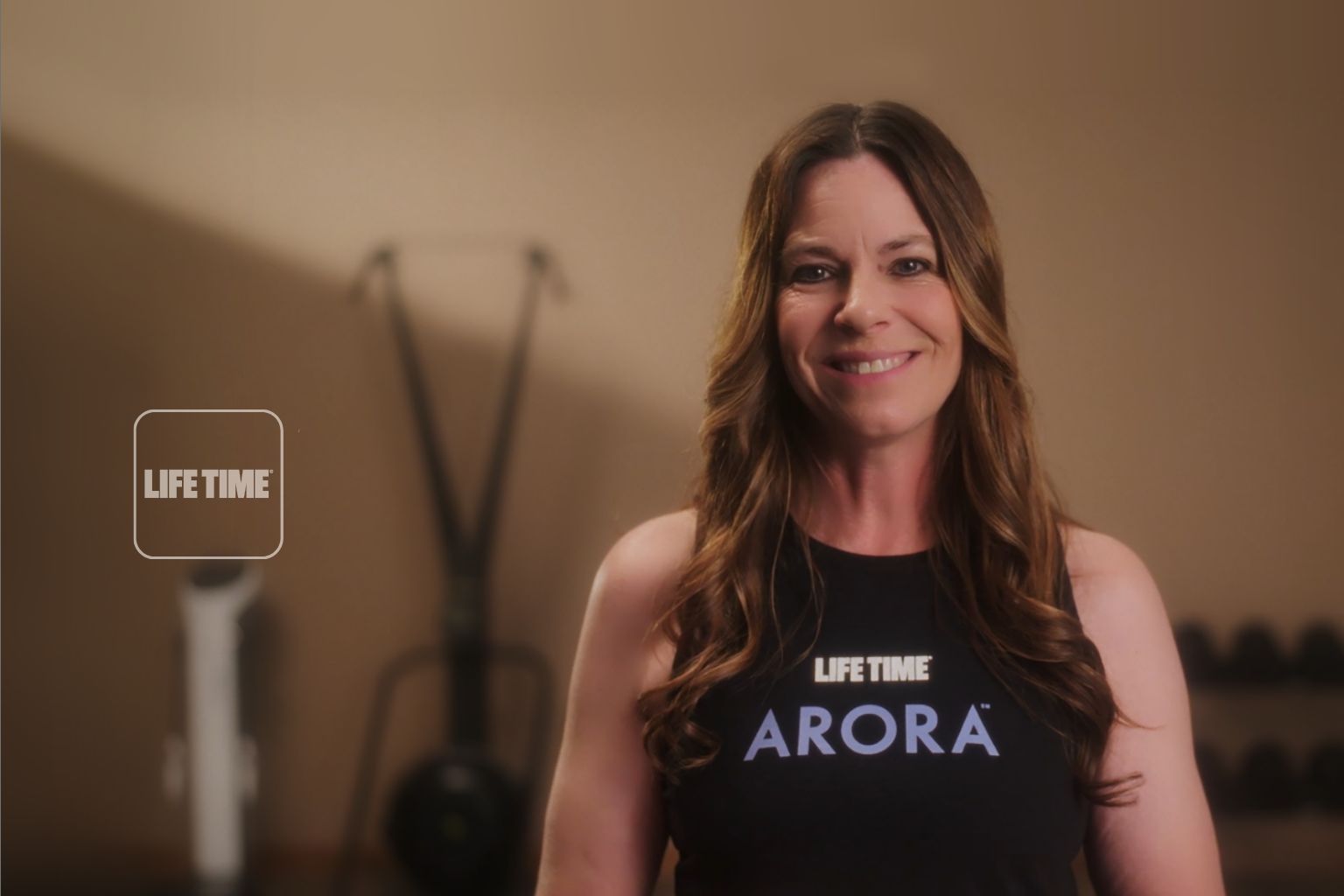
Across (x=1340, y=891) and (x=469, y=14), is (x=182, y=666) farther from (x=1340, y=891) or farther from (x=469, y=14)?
(x=1340, y=891)

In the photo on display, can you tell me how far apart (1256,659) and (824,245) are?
28.3 inches

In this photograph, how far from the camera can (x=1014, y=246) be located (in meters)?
1.52

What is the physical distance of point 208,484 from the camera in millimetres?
1723

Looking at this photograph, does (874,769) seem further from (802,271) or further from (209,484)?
(209,484)

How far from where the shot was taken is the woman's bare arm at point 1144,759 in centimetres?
127

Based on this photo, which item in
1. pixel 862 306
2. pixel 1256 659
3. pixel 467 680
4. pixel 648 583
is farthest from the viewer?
pixel 467 680

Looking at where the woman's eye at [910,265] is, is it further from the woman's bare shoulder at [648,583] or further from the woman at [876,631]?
the woman's bare shoulder at [648,583]

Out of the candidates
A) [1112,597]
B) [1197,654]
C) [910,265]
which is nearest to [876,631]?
[1112,597]

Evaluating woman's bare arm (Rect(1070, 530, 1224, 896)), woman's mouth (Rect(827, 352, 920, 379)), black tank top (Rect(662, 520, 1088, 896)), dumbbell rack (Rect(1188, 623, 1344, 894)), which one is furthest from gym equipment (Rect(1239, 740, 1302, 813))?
woman's mouth (Rect(827, 352, 920, 379))

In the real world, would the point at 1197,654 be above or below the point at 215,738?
above

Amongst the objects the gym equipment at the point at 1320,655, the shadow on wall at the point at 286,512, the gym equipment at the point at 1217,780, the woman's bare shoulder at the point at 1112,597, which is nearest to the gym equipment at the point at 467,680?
the shadow on wall at the point at 286,512

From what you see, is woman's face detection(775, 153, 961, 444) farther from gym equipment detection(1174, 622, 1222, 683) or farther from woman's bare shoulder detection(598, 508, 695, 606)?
gym equipment detection(1174, 622, 1222, 683)

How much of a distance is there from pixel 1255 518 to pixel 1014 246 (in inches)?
15.9

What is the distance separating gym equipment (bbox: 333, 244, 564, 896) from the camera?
165 centimetres
